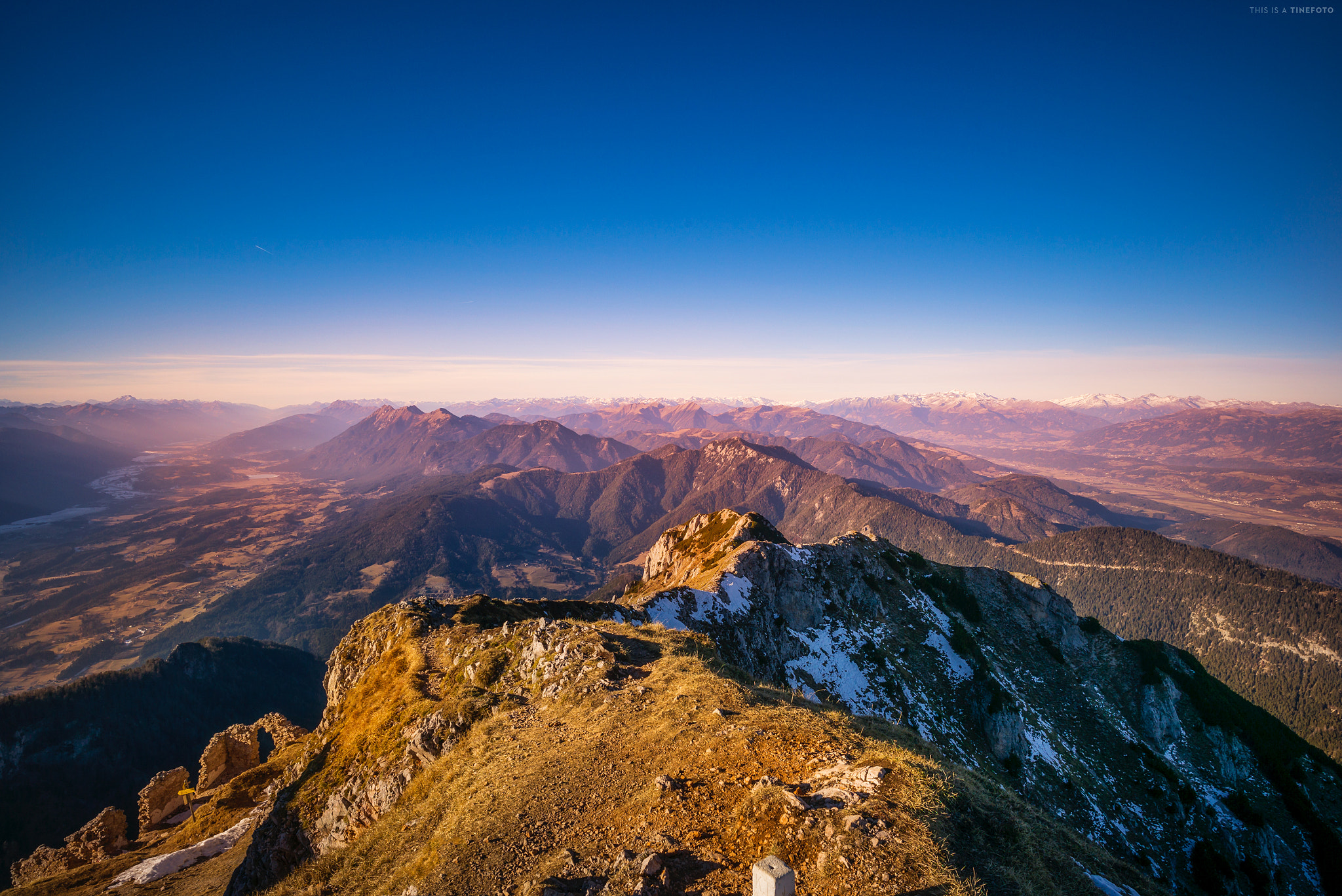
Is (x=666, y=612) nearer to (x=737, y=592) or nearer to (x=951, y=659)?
(x=737, y=592)

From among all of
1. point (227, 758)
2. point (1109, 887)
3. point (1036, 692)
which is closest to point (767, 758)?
point (1109, 887)

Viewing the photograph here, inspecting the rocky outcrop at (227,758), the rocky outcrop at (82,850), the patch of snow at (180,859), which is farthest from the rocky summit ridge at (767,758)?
the rocky outcrop at (82,850)

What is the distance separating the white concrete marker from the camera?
9.03 metres

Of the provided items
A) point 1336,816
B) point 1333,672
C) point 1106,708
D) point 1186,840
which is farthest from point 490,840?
point 1333,672

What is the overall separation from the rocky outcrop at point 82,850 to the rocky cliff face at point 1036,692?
64.8 metres

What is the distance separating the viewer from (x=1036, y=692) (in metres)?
70.8

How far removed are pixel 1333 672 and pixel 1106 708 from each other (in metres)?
235

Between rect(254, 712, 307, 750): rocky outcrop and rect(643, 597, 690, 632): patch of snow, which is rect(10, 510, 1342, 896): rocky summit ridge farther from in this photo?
rect(254, 712, 307, 750): rocky outcrop

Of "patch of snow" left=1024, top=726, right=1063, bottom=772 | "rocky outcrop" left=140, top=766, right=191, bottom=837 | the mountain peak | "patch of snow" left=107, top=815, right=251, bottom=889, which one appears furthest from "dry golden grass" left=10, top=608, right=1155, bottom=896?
"patch of snow" left=1024, top=726, right=1063, bottom=772

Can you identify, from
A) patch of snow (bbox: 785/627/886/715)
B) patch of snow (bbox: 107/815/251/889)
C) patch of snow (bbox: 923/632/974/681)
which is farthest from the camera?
patch of snow (bbox: 923/632/974/681)

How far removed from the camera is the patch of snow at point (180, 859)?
3869 centimetres

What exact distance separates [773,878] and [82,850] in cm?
8712

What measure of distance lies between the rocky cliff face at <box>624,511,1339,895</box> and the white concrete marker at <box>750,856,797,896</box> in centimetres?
3799

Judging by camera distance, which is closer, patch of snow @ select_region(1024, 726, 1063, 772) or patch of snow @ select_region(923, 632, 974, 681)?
patch of snow @ select_region(1024, 726, 1063, 772)
